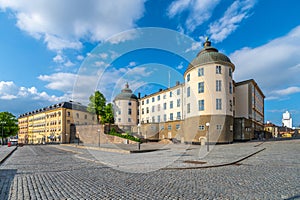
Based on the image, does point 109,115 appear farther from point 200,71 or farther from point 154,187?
point 154,187

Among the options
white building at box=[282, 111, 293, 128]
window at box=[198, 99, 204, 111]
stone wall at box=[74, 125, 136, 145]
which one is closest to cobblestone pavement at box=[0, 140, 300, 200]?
window at box=[198, 99, 204, 111]

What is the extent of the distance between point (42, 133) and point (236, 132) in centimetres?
8292

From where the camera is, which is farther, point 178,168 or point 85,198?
point 178,168

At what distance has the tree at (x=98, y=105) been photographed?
57156 mm

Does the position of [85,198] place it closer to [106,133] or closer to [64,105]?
[106,133]

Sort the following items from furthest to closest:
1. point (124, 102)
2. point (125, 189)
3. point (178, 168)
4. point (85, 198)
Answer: point (124, 102), point (178, 168), point (125, 189), point (85, 198)

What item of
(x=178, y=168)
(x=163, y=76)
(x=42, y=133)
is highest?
(x=163, y=76)

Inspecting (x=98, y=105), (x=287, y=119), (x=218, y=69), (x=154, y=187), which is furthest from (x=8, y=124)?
(x=287, y=119)

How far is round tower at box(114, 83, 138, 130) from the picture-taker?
60875 millimetres

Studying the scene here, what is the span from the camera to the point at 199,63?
37.4 m

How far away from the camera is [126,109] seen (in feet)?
214

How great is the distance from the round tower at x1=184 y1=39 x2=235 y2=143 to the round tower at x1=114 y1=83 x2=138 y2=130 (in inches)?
1072

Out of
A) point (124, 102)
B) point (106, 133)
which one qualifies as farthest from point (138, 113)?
point (106, 133)

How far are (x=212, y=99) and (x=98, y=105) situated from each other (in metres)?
35.3
